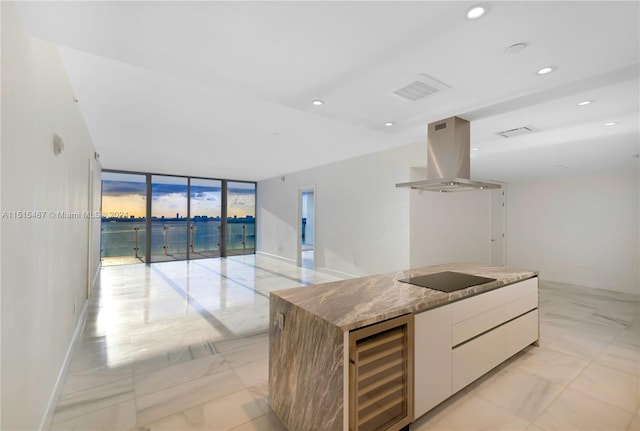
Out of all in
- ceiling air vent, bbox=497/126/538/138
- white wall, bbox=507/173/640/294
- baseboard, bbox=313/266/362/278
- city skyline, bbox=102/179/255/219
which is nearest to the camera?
ceiling air vent, bbox=497/126/538/138

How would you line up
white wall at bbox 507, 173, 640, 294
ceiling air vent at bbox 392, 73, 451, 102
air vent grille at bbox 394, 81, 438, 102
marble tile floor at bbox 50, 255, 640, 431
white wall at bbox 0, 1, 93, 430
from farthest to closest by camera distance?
white wall at bbox 507, 173, 640, 294, air vent grille at bbox 394, 81, 438, 102, ceiling air vent at bbox 392, 73, 451, 102, marble tile floor at bbox 50, 255, 640, 431, white wall at bbox 0, 1, 93, 430

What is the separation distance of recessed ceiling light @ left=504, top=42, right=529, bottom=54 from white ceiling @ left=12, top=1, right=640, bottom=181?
43mm

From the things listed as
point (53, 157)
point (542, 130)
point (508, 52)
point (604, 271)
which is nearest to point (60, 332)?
point (53, 157)

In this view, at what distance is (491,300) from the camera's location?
247 centimetres

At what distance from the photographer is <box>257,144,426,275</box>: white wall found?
5263mm

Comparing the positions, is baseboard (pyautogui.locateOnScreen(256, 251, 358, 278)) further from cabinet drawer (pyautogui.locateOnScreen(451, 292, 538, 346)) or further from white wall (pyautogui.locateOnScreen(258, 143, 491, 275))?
cabinet drawer (pyautogui.locateOnScreen(451, 292, 538, 346))

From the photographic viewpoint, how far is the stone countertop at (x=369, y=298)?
165cm

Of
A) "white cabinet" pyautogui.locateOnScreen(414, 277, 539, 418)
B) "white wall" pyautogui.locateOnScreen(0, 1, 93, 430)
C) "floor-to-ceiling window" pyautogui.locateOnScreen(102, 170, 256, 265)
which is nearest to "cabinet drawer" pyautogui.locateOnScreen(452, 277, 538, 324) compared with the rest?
"white cabinet" pyautogui.locateOnScreen(414, 277, 539, 418)

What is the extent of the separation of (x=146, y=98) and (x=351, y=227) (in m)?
4.33

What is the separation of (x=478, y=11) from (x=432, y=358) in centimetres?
209

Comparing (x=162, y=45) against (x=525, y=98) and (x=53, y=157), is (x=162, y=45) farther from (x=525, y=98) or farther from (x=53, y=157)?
(x=525, y=98)

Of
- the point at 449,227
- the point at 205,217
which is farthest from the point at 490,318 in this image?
the point at 205,217

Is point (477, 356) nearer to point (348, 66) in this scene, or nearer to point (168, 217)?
point (348, 66)

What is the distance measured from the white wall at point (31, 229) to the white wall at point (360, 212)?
4.52 m
